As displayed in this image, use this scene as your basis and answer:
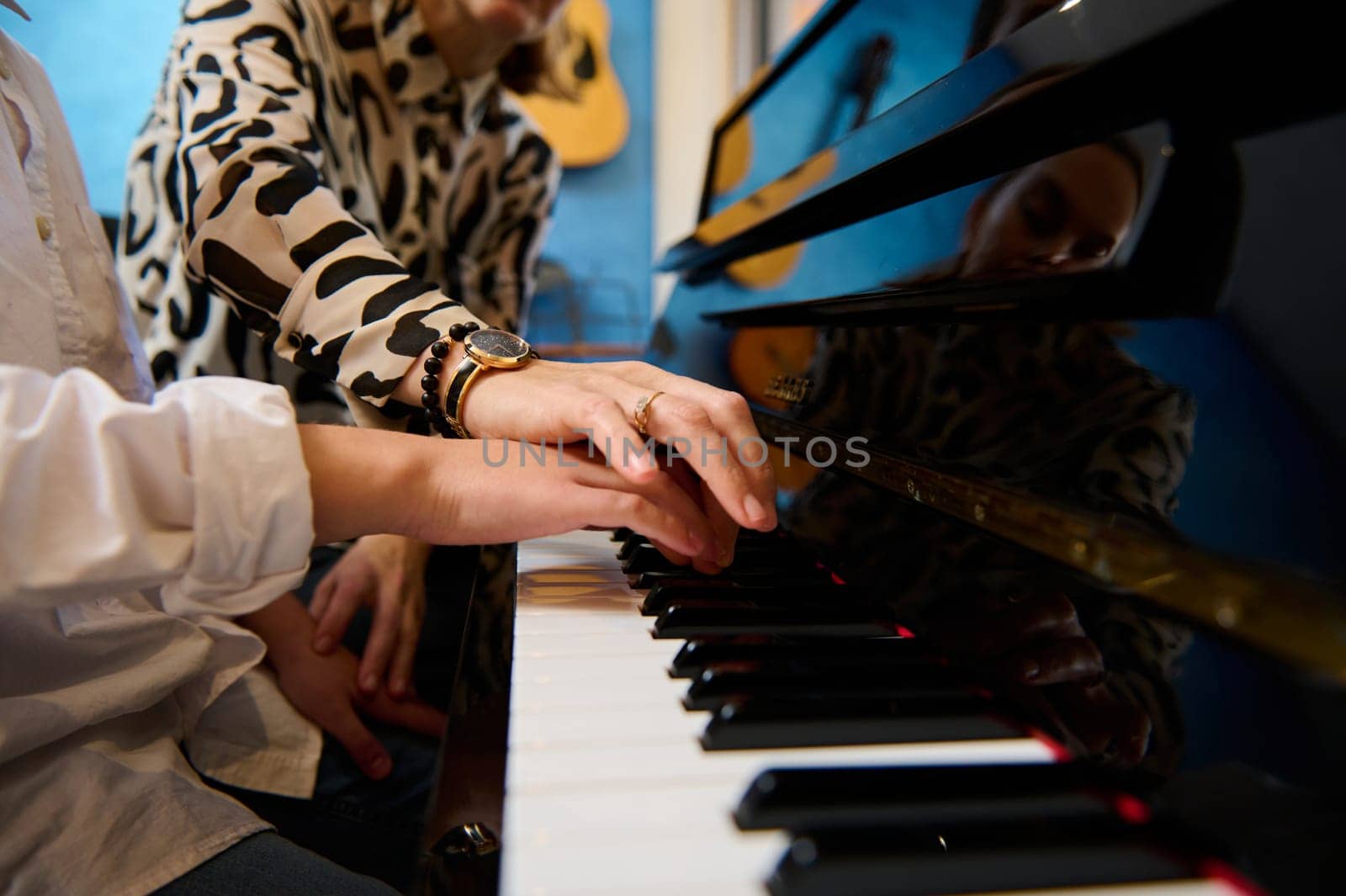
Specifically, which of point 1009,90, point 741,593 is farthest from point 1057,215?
point 741,593

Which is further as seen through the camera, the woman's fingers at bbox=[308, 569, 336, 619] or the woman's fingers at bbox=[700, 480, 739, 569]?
the woman's fingers at bbox=[308, 569, 336, 619]

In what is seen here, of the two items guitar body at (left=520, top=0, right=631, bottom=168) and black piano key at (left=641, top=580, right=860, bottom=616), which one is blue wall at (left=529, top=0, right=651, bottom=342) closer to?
guitar body at (left=520, top=0, right=631, bottom=168)

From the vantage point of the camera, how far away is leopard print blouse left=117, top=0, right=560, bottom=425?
0.80 meters

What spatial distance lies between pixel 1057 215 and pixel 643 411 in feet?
0.99

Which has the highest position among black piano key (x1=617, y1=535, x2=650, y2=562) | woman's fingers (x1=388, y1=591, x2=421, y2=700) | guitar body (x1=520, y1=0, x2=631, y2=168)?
guitar body (x1=520, y1=0, x2=631, y2=168)

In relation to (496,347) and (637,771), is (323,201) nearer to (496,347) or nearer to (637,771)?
(496,347)

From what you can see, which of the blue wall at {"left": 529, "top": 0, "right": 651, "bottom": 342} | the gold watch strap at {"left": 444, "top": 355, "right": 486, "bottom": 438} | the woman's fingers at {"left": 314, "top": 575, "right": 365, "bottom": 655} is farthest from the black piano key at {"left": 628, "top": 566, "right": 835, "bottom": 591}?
the blue wall at {"left": 529, "top": 0, "right": 651, "bottom": 342}

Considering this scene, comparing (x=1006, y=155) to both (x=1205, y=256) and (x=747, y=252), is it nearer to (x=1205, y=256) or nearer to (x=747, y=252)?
(x=1205, y=256)

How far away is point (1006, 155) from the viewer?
56cm

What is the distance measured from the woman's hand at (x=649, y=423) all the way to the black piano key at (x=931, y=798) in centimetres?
22

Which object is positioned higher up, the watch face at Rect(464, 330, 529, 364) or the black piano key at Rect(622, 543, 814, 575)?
the watch face at Rect(464, 330, 529, 364)

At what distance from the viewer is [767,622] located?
21.4 inches

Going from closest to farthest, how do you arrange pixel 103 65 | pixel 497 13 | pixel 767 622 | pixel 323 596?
pixel 767 622 → pixel 323 596 → pixel 497 13 → pixel 103 65

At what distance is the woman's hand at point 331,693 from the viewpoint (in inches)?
33.9
